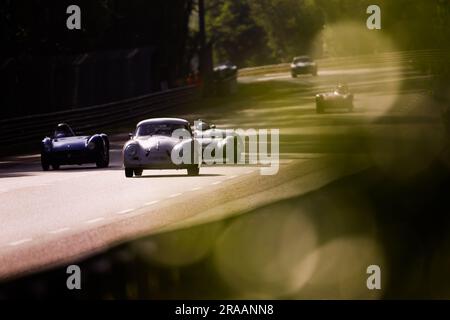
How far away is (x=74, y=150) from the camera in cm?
2870

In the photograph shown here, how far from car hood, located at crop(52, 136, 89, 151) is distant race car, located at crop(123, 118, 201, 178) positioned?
124 inches

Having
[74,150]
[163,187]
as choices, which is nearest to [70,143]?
[74,150]

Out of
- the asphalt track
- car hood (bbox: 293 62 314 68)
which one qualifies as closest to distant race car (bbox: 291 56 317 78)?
car hood (bbox: 293 62 314 68)

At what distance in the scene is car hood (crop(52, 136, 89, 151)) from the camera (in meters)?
28.7

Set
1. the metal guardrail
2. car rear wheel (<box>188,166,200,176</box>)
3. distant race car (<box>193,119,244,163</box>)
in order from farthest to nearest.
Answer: the metal guardrail, distant race car (<box>193,119,244,163</box>), car rear wheel (<box>188,166,200,176</box>)

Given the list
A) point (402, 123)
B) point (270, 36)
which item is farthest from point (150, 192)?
point (270, 36)

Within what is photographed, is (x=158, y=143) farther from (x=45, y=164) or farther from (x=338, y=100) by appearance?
(x=338, y=100)

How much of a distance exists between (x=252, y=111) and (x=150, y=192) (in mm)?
36491

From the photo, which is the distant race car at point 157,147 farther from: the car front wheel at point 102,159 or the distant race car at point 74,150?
the car front wheel at point 102,159

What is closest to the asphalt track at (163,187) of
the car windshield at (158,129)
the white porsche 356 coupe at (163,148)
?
the white porsche 356 coupe at (163,148)

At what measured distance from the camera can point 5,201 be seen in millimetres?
21531

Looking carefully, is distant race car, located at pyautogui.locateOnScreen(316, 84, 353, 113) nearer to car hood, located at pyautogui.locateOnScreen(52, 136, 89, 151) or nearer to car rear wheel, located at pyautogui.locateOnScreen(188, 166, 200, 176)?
car hood, located at pyautogui.locateOnScreen(52, 136, 89, 151)

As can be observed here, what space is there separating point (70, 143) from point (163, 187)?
240 inches

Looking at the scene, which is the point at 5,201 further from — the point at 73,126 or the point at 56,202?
the point at 73,126
